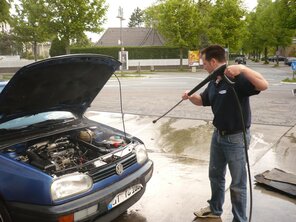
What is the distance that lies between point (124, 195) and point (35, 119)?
144 centimetres

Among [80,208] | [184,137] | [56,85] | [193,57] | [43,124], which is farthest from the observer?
[193,57]

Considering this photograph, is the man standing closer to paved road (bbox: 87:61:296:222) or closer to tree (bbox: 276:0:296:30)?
paved road (bbox: 87:61:296:222)

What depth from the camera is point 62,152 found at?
347 cm

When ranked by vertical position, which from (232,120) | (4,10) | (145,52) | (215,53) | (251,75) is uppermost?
(4,10)

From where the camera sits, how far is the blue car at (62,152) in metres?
2.76

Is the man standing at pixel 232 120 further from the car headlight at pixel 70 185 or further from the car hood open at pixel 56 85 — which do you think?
the car headlight at pixel 70 185

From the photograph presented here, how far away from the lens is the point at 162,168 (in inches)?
208

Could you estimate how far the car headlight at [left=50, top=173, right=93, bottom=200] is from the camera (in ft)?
9.00

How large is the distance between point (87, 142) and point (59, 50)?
3513 cm

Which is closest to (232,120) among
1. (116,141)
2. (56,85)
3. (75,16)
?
(116,141)

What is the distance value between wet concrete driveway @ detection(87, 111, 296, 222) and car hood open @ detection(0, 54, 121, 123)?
150 cm

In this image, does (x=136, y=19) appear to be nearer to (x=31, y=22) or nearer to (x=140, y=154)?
(x=31, y=22)

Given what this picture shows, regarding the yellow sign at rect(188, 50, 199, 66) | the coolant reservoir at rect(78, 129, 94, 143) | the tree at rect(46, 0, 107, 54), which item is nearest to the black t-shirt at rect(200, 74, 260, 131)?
the coolant reservoir at rect(78, 129, 94, 143)

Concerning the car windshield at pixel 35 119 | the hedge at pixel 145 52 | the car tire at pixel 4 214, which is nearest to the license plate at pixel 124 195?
the car tire at pixel 4 214
